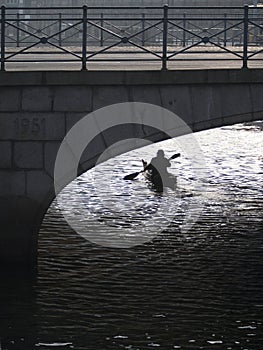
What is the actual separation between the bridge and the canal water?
163cm

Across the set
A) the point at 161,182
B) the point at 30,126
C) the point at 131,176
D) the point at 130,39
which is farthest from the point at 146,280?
the point at 131,176

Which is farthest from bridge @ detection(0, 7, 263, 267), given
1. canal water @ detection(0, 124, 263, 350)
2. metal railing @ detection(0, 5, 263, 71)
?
canal water @ detection(0, 124, 263, 350)

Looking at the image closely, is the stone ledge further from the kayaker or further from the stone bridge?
the kayaker

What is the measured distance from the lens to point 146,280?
56.7 feet

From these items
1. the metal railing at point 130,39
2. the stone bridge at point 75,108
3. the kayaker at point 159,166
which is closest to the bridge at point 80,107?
the stone bridge at point 75,108

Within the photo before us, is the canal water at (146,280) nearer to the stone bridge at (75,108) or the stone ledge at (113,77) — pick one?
the stone bridge at (75,108)

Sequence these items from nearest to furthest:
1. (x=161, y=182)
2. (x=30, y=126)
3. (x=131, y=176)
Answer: (x=30, y=126) < (x=161, y=182) < (x=131, y=176)

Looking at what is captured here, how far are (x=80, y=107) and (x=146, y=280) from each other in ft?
10.6

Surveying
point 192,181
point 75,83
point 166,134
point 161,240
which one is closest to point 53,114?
point 75,83

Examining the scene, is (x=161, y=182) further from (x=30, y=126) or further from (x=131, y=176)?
(x=30, y=126)

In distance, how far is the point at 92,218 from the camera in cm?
2238

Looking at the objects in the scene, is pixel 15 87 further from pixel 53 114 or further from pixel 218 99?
pixel 218 99

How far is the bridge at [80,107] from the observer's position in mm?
16562

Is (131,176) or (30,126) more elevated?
(30,126)
